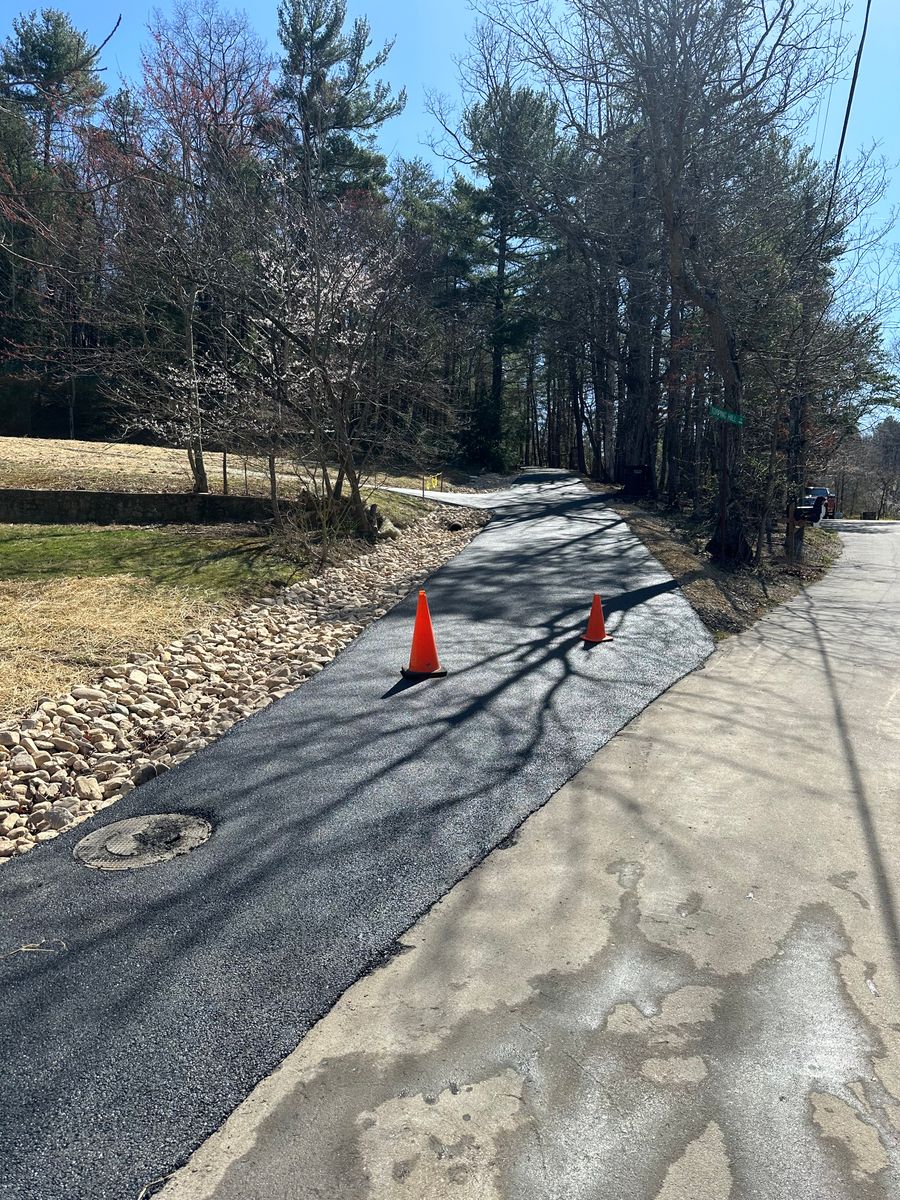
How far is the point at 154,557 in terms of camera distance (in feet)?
36.8

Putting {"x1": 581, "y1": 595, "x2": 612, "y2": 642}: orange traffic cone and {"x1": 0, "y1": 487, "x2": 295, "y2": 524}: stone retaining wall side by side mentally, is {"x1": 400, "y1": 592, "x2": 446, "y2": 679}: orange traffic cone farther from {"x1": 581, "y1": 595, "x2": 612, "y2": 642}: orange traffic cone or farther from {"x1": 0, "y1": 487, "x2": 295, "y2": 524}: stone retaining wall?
{"x1": 0, "y1": 487, "x2": 295, "y2": 524}: stone retaining wall

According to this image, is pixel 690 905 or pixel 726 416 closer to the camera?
pixel 690 905

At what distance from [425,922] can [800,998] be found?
1.55 m

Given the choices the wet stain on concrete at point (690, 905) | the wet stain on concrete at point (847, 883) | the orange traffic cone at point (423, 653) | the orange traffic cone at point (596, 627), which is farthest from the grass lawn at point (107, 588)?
the wet stain on concrete at point (847, 883)

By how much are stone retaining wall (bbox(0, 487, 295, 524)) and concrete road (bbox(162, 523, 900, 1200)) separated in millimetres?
10467

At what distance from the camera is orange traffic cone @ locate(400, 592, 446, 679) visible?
754cm

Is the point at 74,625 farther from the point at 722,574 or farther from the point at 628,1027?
the point at 722,574

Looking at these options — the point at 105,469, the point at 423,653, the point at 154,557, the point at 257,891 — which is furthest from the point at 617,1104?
the point at 105,469

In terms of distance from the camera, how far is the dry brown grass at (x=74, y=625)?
6457mm

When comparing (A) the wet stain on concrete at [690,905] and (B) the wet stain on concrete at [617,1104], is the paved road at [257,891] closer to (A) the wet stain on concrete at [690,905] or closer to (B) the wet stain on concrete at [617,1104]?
(B) the wet stain on concrete at [617,1104]

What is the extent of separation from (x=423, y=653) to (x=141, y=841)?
3.40 m

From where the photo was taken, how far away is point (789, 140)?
17062 mm

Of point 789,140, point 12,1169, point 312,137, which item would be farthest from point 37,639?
point 312,137

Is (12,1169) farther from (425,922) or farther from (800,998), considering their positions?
(800,998)
